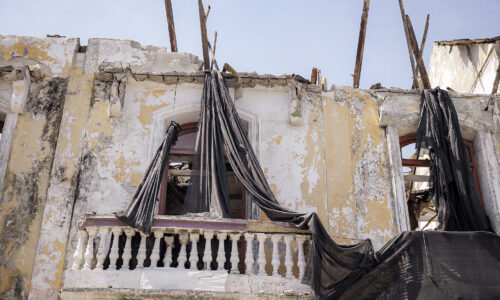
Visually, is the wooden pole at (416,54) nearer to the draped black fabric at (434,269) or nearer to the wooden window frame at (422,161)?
the wooden window frame at (422,161)

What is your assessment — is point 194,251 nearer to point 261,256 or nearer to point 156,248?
point 156,248

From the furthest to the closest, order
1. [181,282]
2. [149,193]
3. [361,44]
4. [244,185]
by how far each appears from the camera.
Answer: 1. [361,44]
2. [244,185]
3. [149,193]
4. [181,282]

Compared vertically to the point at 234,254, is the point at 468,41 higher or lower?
higher

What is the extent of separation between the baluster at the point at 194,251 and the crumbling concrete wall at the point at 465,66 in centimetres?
641


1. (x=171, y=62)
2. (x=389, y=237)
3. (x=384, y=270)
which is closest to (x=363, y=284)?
(x=384, y=270)

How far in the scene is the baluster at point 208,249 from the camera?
880 cm

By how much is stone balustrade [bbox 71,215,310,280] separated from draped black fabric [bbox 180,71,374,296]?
30 cm

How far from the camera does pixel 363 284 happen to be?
8602mm

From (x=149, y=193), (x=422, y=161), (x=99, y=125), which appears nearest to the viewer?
(x=149, y=193)

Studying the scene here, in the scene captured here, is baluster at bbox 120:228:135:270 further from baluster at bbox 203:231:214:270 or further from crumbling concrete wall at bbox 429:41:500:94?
crumbling concrete wall at bbox 429:41:500:94

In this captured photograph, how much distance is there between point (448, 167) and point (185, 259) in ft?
14.2

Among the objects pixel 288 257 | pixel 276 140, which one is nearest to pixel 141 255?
pixel 288 257

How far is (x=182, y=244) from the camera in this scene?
9008 millimetres

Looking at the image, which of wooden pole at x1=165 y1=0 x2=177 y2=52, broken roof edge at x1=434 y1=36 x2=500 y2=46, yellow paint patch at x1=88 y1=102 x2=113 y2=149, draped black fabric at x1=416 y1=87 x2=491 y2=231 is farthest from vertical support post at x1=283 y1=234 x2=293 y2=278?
broken roof edge at x1=434 y1=36 x2=500 y2=46
